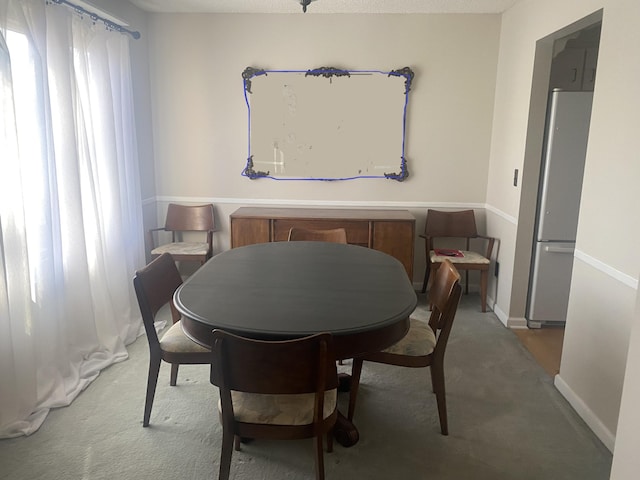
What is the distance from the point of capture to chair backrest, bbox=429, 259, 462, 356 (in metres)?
2.05

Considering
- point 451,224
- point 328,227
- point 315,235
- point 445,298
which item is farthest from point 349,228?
point 445,298

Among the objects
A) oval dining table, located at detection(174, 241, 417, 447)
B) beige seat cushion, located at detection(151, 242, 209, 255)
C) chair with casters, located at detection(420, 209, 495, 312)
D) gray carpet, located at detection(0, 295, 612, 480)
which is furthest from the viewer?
chair with casters, located at detection(420, 209, 495, 312)

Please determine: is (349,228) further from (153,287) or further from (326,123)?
(153,287)

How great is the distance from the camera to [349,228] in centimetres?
383

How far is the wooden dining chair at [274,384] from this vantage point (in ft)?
4.79

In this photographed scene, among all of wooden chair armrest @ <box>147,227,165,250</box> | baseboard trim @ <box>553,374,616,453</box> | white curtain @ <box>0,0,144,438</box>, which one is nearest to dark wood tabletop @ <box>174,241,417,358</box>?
white curtain @ <box>0,0,144,438</box>

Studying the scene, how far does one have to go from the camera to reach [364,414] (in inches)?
94.0

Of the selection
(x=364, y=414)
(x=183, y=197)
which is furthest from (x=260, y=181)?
(x=364, y=414)

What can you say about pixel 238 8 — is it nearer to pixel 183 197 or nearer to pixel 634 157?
pixel 183 197

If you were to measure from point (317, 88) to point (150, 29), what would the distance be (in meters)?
1.49

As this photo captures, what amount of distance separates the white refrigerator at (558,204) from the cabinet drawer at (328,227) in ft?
4.18

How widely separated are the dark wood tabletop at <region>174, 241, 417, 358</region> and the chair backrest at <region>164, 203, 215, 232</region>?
1709 mm

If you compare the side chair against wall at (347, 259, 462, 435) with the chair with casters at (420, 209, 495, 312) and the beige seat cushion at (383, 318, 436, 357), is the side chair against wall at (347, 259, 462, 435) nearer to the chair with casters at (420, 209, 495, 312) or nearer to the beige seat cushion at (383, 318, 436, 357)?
the beige seat cushion at (383, 318, 436, 357)

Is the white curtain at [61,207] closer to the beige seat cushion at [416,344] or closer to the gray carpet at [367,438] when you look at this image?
the gray carpet at [367,438]
